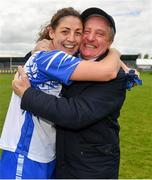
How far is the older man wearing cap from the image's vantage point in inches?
117

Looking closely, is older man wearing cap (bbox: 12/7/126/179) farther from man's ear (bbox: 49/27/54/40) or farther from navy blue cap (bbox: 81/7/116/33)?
man's ear (bbox: 49/27/54/40)

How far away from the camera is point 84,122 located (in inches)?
117

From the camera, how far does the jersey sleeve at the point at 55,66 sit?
120 inches

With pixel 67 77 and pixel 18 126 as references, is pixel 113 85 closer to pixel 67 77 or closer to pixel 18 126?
pixel 67 77

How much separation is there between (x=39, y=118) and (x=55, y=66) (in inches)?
15.7

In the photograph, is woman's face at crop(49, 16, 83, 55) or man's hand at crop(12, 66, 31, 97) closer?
man's hand at crop(12, 66, 31, 97)

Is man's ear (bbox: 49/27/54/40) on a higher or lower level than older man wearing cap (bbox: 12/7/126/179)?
higher

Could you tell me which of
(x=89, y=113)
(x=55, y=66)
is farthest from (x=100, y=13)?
(x=89, y=113)

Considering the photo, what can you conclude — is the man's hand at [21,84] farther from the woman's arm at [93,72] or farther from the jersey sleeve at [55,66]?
the woman's arm at [93,72]

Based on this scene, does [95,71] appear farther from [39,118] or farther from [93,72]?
[39,118]

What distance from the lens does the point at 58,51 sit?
312 centimetres

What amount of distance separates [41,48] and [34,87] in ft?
1.03

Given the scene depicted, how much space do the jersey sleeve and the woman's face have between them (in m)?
0.22

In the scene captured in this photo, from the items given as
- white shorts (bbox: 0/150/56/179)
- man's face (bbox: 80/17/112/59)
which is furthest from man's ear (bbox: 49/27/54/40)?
white shorts (bbox: 0/150/56/179)
